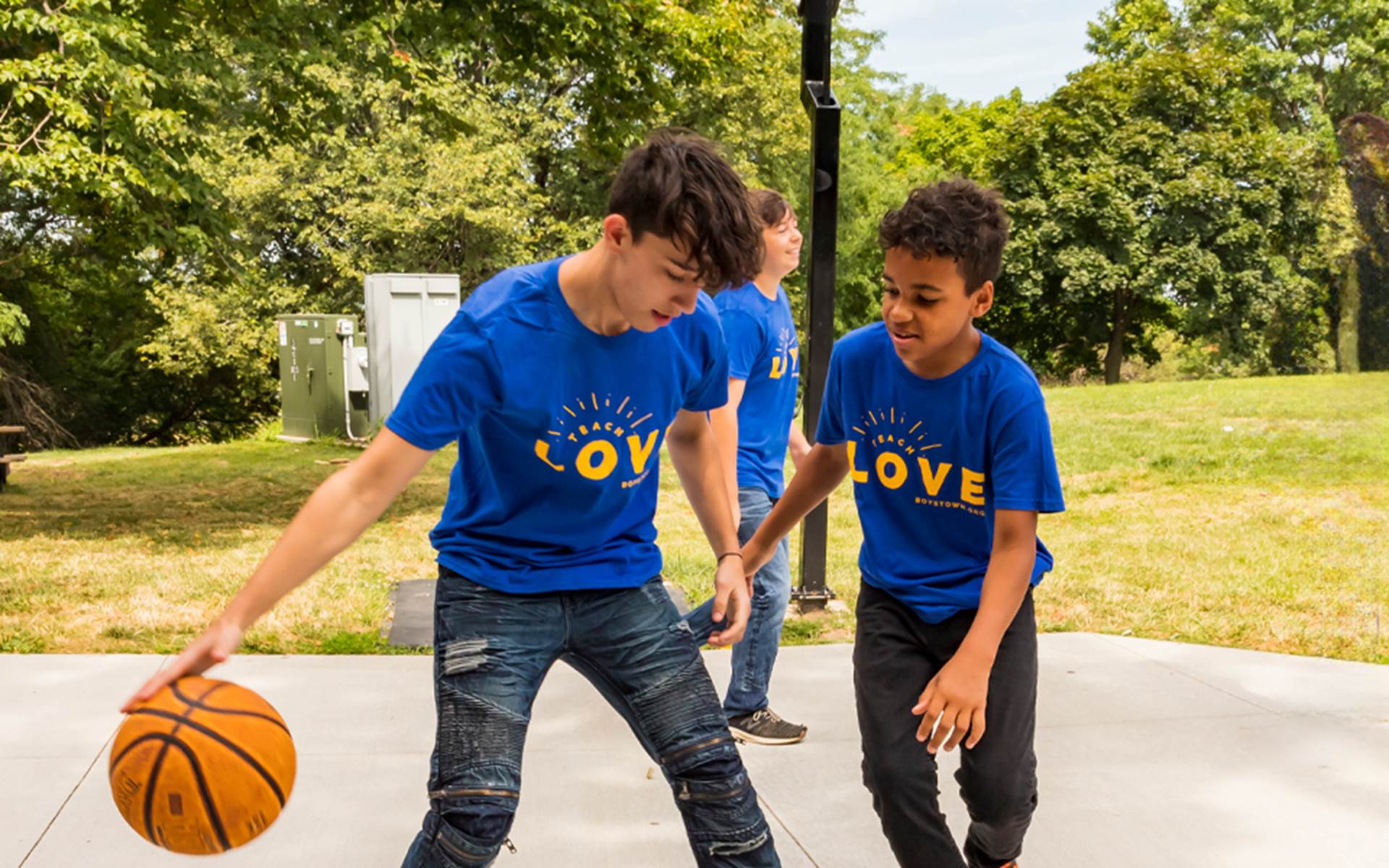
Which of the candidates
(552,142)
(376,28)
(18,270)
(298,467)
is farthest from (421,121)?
(376,28)

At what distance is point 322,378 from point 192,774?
54.6 ft

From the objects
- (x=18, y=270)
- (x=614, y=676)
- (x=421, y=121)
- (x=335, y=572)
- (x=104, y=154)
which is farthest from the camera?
(x=421, y=121)

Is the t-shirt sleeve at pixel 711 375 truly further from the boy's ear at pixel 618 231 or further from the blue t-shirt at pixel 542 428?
the boy's ear at pixel 618 231

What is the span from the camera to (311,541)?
231 cm

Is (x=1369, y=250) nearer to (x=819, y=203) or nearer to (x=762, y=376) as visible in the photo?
(x=819, y=203)

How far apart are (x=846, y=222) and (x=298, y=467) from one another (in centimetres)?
2530

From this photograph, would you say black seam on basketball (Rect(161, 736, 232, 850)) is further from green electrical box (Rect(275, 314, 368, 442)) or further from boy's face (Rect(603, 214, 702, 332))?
green electrical box (Rect(275, 314, 368, 442))

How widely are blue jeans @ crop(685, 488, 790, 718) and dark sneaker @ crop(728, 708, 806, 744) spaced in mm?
28

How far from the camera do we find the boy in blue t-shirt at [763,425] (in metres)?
4.33

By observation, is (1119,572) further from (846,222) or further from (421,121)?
(846,222)

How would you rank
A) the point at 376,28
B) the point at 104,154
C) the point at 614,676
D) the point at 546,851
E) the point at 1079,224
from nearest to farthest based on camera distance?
the point at 614,676 < the point at 546,851 < the point at 104,154 < the point at 376,28 < the point at 1079,224

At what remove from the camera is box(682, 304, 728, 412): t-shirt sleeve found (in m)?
2.84

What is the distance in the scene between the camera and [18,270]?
17.0 metres

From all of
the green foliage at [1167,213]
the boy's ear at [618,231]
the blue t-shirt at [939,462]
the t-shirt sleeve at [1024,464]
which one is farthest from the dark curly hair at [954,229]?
the green foliage at [1167,213]
